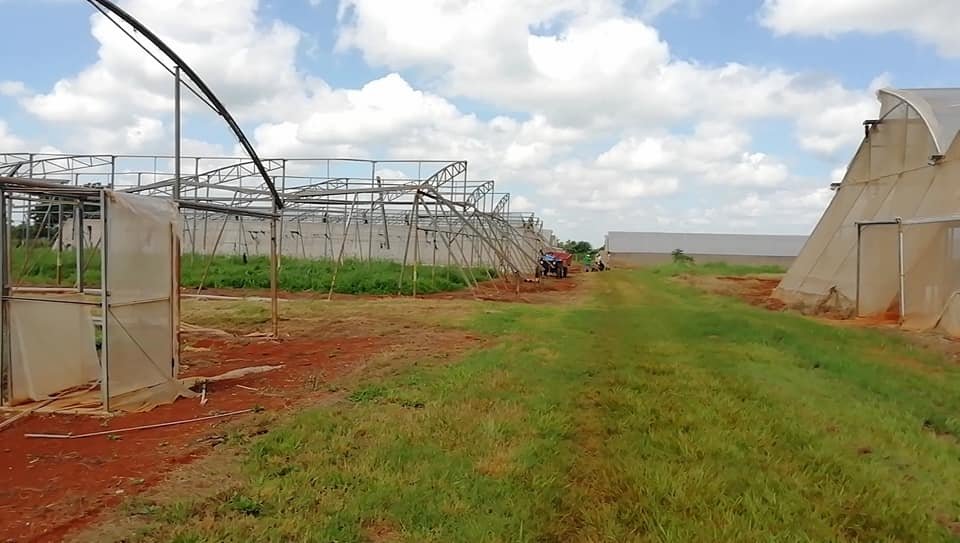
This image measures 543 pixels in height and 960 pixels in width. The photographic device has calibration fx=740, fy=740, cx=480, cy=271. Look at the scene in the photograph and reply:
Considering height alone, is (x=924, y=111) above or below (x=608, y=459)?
above

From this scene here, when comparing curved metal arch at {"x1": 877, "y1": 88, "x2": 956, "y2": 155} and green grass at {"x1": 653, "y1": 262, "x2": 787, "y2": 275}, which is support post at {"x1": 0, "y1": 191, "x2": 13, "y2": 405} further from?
green grass at {"x1": 653, "y1": 262, "x2": 787, "y2": 275}

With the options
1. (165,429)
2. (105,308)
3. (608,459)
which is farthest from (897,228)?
(105,308)

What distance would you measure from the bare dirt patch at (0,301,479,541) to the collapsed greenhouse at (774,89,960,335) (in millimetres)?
10024

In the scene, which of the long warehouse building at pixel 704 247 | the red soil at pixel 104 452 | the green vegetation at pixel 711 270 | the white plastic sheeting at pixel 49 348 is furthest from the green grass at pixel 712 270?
the white plastic sheeting at pixel 49 348

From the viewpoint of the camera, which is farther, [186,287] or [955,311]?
[186,287]

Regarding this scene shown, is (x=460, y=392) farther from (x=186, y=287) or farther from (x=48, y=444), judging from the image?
(x=186, y=287)

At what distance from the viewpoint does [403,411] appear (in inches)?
277

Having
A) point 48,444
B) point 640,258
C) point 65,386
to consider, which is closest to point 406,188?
point 65,386

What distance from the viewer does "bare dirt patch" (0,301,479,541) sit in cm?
471

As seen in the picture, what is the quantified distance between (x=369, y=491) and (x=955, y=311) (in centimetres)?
1294

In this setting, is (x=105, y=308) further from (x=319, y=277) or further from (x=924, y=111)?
(x=924, y=111)

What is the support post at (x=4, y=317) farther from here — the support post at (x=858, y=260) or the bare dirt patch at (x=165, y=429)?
the support post at (x=858, y=260)

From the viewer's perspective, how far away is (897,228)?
17109 millimetres

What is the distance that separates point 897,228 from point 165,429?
53.9ft
